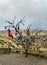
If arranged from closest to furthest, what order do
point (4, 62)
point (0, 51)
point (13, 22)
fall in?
point (4, 62)
point (13, 22)
point (0, 51)

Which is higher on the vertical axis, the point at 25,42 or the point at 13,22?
the point at 13,22

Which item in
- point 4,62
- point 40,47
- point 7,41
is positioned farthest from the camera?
point 7,41

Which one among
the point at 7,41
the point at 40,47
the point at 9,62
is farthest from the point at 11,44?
the point at 9,62

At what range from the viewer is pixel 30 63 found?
14969 millimetres

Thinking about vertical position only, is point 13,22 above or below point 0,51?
above

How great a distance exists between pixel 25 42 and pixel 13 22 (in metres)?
2.50

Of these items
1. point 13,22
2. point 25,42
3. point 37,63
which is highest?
point 13,22

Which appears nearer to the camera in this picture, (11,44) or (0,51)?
(0,51)

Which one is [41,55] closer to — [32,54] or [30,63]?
[32,54]

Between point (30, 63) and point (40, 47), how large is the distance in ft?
21.6

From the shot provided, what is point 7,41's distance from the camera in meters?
23.2

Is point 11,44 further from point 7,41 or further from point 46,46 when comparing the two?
point 46,46

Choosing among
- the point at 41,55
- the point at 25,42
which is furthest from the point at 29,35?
the point at 41,55

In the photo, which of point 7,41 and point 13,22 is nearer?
point 13,22
